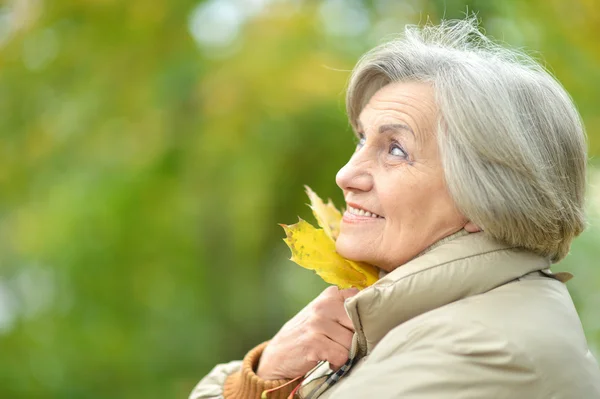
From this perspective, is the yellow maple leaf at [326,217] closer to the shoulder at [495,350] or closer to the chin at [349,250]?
the chin at [349,250]

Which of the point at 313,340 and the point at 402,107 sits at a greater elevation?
the point at 402,107

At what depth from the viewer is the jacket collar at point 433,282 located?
5.57 ft

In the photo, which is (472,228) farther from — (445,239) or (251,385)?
(251,385)

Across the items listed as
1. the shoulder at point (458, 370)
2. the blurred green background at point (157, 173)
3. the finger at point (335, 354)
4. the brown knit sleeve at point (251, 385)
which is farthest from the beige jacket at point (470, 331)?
the blurred green background at point (157, 173)

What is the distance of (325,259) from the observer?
2045 mm

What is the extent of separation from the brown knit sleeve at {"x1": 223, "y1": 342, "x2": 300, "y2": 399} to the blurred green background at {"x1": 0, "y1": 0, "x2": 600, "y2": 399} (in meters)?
2.53

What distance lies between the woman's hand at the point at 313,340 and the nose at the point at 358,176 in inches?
11.5

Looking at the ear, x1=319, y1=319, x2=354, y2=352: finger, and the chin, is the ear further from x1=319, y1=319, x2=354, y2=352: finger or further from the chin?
x1=319, y1=319, x2=354, y2=352: finger

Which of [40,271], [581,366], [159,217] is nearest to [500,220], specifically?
[581,366]

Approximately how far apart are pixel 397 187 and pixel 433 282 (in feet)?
0.95

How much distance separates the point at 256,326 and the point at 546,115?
155 inches

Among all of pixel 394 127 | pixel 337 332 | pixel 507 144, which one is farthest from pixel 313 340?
pixel 507 144

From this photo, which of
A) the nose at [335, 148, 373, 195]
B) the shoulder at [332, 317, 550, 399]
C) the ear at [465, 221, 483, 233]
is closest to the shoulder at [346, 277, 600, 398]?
the shoulder at [332, 317, 550, 399]

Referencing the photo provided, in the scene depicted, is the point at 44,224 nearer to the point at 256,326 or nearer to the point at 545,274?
the point at 256,326
